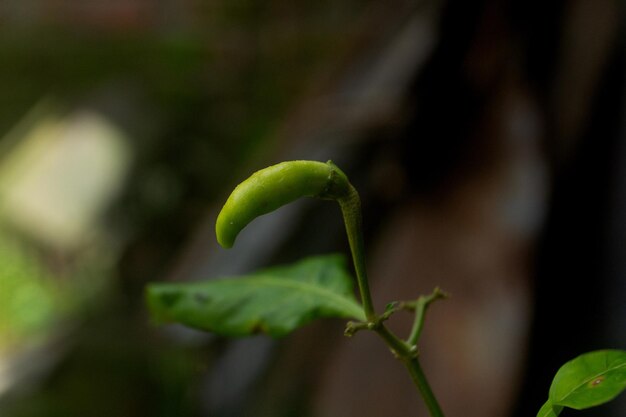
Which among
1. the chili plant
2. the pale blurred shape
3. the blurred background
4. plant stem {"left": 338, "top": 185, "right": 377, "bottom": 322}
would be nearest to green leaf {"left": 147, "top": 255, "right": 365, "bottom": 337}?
the chili plant

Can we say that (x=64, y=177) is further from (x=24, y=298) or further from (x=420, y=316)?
(x=420, y=316)

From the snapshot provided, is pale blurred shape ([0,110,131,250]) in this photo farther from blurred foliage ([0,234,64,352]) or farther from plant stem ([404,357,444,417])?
plant stem ([404,357,444,417])

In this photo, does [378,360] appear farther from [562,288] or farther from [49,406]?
[49,406]

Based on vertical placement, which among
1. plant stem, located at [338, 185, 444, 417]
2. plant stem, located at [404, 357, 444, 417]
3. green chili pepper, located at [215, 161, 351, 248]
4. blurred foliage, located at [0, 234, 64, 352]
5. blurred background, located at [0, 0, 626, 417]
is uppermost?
blurred foliage, located at [0, 234, 64, 352]

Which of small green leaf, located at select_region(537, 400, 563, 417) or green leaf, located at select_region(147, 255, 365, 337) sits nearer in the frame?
small green leaf, located at select_region(537, 400, 563, 417)

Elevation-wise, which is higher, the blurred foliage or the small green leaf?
the blurred foliage

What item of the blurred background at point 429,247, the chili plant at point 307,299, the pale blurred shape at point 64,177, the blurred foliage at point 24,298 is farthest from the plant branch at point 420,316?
the pale blurred shape at point 64,177

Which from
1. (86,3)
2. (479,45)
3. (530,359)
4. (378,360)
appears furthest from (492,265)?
(86,3)
